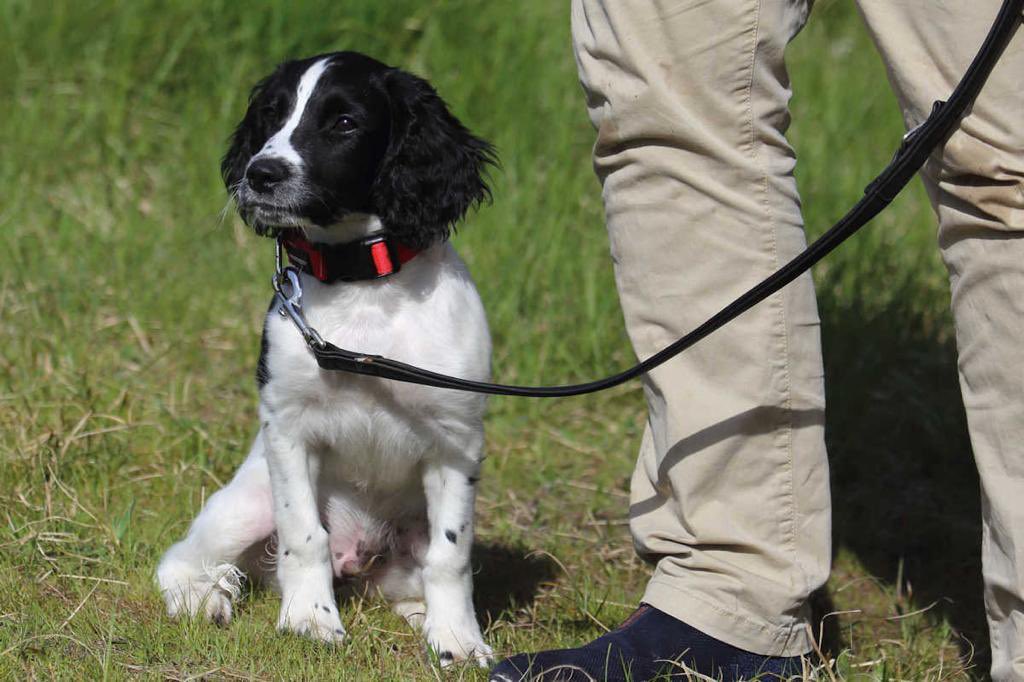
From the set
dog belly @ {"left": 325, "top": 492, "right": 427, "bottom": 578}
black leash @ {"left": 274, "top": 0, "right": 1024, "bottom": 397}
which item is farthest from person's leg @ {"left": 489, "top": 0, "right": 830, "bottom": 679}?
dog belly @ {"left": 325, "top": 492, "right": 427, "bottom": 578}

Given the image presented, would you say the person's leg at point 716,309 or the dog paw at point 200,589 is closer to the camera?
the person's leg at point 716,309

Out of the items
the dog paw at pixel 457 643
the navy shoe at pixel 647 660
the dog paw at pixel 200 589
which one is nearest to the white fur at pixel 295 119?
the dog paw at pixel 200 589

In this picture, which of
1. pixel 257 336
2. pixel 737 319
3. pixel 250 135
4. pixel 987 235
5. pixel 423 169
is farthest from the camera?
pixel 257 336

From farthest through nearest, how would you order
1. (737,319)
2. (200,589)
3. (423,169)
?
(423,169), (200,589), (737,319)

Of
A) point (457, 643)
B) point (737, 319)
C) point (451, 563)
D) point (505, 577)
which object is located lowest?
point (505, 577)

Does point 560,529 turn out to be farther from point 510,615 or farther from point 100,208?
point 100,208

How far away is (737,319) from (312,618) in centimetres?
109

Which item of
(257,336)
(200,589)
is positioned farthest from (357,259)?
(257,336)

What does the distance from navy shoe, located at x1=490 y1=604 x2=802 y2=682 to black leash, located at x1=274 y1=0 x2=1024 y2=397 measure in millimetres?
487

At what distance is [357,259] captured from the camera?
2844 mm

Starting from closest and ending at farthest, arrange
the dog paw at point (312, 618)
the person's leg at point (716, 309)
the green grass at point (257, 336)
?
the person's leg at point (716, 309), the dog paw at point (312, 618), the green grass at point (257, 336)

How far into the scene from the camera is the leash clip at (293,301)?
8.98 ft

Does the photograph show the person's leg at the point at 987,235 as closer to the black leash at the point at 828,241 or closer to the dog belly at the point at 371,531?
the black leash at the point at 828,241

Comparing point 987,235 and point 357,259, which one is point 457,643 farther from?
point 987,235
